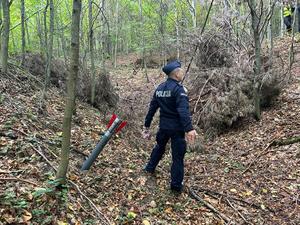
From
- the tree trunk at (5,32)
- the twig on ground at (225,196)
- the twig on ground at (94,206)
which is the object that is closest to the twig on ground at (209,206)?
the twig on ground at (225,196)

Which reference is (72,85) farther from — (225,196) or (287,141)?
(287,141)

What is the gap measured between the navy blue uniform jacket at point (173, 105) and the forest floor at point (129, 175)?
1.03 meters

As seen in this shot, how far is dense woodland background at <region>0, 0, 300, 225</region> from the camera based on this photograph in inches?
155

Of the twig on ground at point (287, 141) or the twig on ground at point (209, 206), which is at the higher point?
the twig on ground at point (287, 141)

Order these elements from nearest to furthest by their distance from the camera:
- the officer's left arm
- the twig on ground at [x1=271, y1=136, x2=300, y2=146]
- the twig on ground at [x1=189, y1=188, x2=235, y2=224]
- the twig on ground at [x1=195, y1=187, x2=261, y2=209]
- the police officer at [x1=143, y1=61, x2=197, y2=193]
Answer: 1. the twig on ground at [x1=189, y1=188, x2=235, y2=224]
2. the officer's left arm
3. the police officer at [x1=143, y1=61, x2=197, y2=193]
4. the twig on ground at [x1=195, y1=187, x2=261, y2=209]
5. the twig on ground at [x1=271, y1=136, x2=300, y2=146]

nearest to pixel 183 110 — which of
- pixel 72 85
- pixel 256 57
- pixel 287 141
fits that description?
pixel 72 85

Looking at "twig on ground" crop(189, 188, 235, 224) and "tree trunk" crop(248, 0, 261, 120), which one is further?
"tree trunk" crop(248, 0, 261, 120)

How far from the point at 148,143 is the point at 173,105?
300cm

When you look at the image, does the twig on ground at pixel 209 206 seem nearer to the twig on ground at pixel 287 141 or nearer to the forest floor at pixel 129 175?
the forest floor at pixel 129 175

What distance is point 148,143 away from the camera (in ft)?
25.7

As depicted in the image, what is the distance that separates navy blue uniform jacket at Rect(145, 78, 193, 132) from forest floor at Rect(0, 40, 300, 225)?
1031 mm

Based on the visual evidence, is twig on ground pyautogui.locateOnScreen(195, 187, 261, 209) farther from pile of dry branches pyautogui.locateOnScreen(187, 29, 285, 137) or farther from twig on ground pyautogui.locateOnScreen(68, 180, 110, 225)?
pile of dry branches pyautogui.locateOnScreen(187, 29, 285, 137)

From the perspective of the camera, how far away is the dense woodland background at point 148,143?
3934 millimetres

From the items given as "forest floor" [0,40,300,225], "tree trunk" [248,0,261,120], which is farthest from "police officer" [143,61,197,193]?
"tree trunk" [248,0,261,120]
